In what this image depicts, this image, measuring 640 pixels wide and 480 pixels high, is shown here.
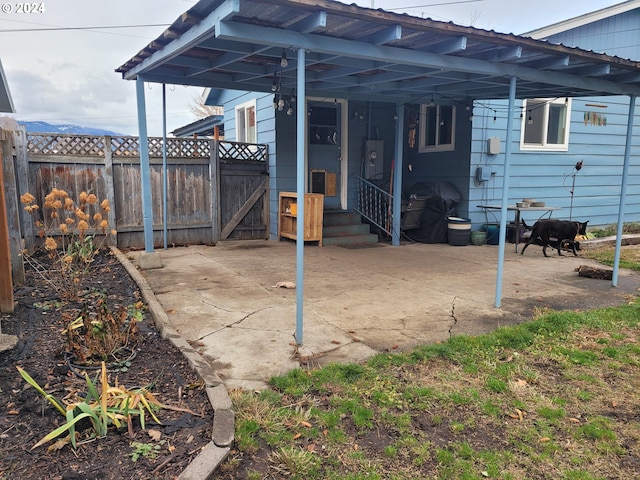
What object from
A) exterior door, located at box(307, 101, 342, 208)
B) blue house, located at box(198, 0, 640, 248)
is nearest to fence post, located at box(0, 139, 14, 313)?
blue house, located at box(198, 0, 640, 248)

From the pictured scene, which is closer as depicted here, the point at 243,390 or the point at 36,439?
the point at 36,439

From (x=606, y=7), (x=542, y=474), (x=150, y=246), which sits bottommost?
(x=542, y=474)

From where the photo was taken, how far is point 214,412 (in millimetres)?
2518

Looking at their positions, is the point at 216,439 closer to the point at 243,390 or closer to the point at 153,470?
the point at 153,470

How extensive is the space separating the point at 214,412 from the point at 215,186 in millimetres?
6580

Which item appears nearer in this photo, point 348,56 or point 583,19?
point 348,56

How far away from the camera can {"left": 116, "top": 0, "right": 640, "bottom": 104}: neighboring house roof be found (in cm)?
343

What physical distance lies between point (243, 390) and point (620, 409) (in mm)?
2375

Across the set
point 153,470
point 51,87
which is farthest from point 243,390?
point 51,87

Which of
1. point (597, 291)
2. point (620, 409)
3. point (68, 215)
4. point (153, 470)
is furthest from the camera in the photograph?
point (68, 215)

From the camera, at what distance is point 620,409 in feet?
9.23

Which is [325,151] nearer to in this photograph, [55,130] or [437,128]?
[437,128]

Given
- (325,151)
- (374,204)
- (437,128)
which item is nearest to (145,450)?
(325,151)

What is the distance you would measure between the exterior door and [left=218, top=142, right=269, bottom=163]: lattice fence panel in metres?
0.96
